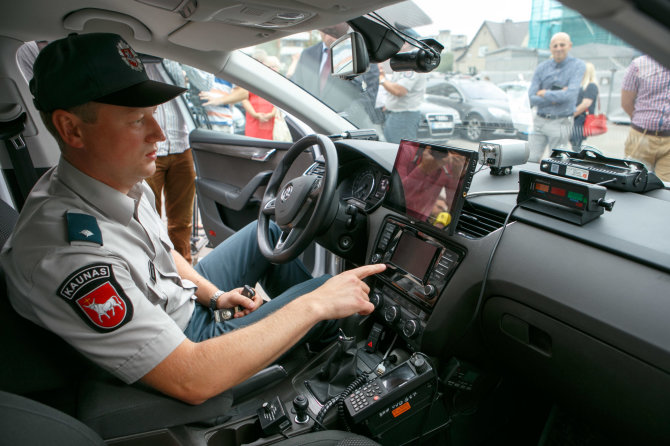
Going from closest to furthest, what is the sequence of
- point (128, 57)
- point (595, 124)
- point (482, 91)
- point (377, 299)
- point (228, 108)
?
point (128, 57) → point (377, 299) → point (595, 124) → point (228, 108) → point (482, 91)

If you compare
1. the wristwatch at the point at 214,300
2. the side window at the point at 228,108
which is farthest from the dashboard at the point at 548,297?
the side window at the point at 228,108

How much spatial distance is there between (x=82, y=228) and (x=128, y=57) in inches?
20.0

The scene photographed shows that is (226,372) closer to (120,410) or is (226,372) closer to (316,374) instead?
(120,410)

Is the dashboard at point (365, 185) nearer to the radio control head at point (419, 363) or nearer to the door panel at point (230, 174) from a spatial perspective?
the door panel at point (230, 174)

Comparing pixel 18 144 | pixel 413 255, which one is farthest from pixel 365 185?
pixel 18 144

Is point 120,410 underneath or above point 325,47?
underneath

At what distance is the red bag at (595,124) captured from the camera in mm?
2754

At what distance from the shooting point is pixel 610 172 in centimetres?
140

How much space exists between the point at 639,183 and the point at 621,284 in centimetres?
50

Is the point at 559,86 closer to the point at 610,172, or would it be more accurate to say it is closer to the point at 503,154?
the point at 503,154

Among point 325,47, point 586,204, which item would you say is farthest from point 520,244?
point 325,47

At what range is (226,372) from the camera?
3.68 ft

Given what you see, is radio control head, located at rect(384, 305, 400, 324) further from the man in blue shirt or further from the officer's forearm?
the man in blue shirt

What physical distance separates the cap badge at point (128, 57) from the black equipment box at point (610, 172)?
129 centimetres
